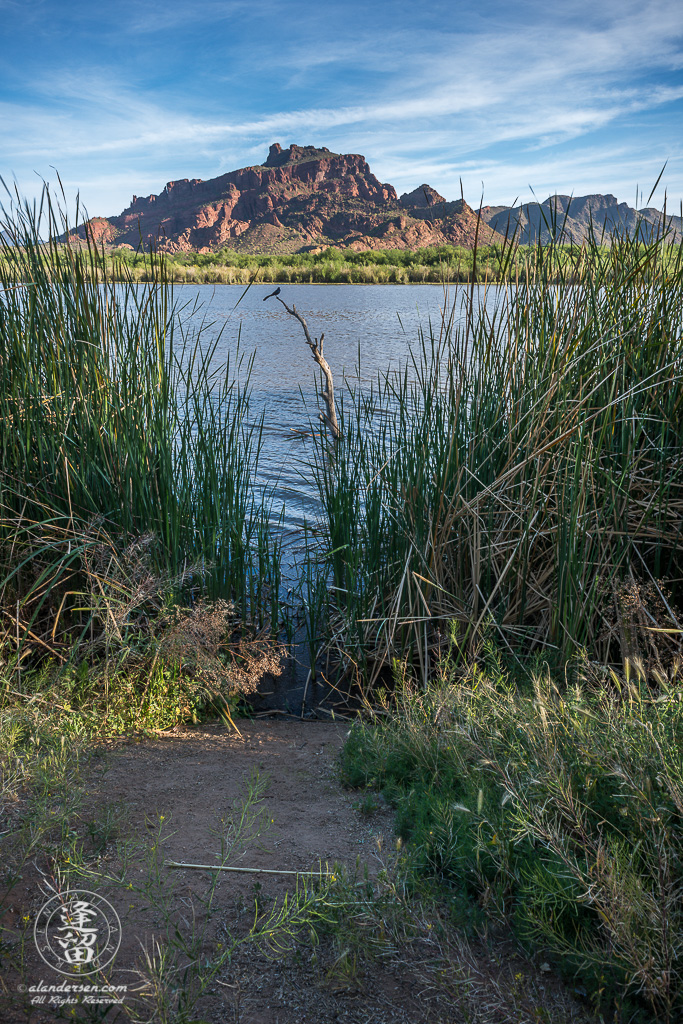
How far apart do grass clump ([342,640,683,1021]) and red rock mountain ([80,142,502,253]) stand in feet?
108

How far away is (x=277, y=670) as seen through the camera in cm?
267

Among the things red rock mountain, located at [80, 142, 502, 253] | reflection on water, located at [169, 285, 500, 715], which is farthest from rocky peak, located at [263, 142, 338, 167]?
reflection on water, located at [169, 285, 500, 715]

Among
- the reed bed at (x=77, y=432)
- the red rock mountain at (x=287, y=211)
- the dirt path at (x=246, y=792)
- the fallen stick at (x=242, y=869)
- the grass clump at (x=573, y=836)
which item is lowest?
the dirt path at (x=246, y=792)

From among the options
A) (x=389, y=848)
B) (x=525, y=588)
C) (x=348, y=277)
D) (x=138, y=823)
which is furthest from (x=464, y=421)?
(x=348, y=277)

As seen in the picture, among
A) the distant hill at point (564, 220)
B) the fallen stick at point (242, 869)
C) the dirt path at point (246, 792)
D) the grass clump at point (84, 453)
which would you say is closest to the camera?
the fallen stick at point (242, 869)

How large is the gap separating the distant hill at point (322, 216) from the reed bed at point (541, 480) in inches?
9.5

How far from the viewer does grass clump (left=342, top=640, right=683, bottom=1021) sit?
1.09 metres

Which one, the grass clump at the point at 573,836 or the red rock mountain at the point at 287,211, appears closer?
the grass clump at the point at 573,836

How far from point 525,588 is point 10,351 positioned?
2.31 metres

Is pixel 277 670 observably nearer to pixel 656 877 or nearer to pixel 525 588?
pixel 525 588

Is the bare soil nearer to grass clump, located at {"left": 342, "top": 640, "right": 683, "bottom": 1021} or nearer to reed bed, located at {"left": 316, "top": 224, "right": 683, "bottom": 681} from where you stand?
grass clump, located at {"left": 342, "top": 640, "right": 683, "bottom": 1021}

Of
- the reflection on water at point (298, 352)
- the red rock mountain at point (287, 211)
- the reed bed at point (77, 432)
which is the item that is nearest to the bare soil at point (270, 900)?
the reed bed at point (77, 432)

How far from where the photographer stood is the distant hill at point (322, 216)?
2.89 meters

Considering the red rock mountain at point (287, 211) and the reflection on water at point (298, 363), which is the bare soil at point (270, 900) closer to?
the reflection on water at point (298, 363)
